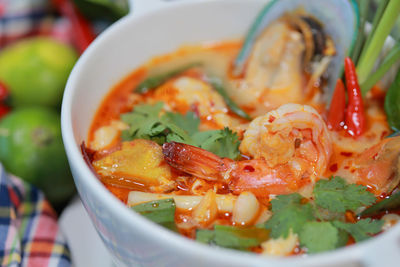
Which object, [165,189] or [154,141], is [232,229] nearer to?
[165,189]

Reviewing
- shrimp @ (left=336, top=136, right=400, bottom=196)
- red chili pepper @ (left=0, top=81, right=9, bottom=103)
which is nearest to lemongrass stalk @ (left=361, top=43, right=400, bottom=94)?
shrimp @ (left=336, top=136, right=400, bottom=196)

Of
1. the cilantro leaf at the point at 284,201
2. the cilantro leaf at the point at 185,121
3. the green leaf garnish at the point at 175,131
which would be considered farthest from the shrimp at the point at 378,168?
the cilantro leaf at the point at 185,121

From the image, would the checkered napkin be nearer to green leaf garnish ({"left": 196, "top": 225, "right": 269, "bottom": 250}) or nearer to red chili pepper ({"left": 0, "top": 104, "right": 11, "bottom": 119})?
red chili pepper ({"left": 0, "top": 104, "right": 11, "bottom": 119})

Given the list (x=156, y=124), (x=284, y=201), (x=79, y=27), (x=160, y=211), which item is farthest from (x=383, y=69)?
(x=79, y=27)

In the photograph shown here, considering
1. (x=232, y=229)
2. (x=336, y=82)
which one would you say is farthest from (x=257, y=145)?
(x=336, y=82)

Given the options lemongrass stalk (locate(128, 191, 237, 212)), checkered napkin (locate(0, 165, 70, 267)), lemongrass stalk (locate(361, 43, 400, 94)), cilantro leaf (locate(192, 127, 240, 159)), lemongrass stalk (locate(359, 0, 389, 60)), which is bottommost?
checkered napkin (locate(0, 165, 70, 267))

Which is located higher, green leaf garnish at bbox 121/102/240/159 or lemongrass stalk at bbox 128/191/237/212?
green leaf garnish at bbox 121/102/240/159
